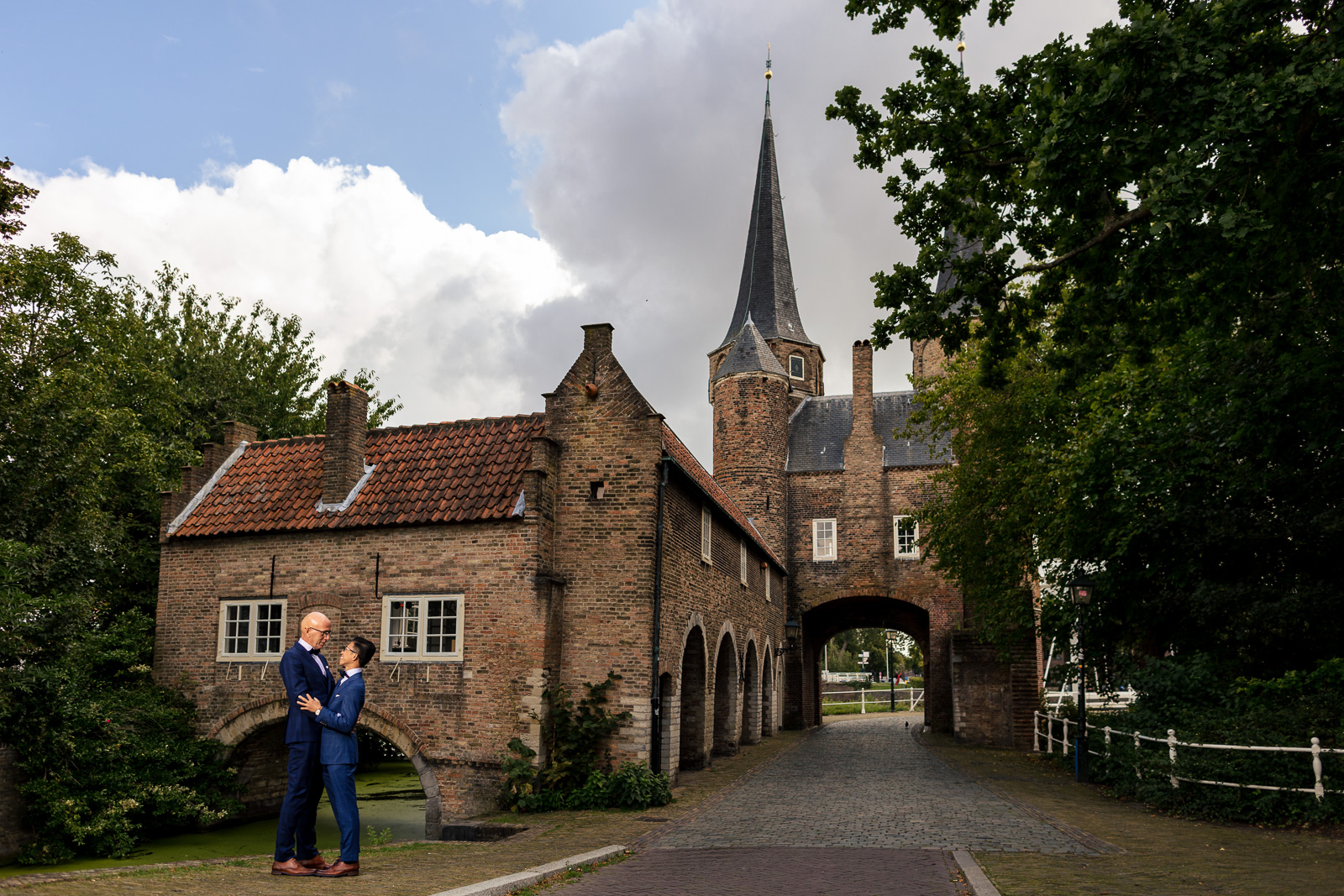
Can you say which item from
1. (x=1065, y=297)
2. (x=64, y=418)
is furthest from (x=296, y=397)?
(x=1065, y=297)

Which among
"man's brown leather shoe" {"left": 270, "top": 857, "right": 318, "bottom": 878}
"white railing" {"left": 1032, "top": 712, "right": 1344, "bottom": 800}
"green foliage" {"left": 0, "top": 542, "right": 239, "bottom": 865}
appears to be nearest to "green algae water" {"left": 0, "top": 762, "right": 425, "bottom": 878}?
"green foliage" {"left": 0, "top": 542, "right": 239, "bottom": 865}

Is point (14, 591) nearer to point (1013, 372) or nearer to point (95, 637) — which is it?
point (95, 637)

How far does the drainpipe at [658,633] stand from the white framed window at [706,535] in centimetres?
326

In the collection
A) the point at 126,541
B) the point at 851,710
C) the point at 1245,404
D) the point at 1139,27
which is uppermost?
the point at 1139,27

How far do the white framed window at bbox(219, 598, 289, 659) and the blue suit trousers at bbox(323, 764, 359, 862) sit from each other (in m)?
9.81

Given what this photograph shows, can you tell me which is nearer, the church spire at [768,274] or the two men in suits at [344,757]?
the two men in suits at [344,757]

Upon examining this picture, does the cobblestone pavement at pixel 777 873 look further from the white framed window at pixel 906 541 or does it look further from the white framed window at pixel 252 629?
the white framed window at pixel 906 541

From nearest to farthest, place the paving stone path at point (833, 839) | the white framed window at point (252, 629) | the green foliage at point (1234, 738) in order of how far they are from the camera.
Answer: the paving stone path at point (833, 839), the green foliage at point (1234, 738), the white framed window at point (252, 629)

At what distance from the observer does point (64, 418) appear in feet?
53.8

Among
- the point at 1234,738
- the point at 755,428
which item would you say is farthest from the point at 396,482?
the point at 755,428

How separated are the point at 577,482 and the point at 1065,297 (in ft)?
26.7

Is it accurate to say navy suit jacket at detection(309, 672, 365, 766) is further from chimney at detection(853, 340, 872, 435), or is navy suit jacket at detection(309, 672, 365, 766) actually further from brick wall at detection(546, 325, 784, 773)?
chimney at detection(853, 340, 872, 435)

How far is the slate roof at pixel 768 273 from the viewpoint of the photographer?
138 ft

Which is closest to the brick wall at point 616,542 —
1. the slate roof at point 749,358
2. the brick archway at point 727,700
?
the brick archway at point 727,700
